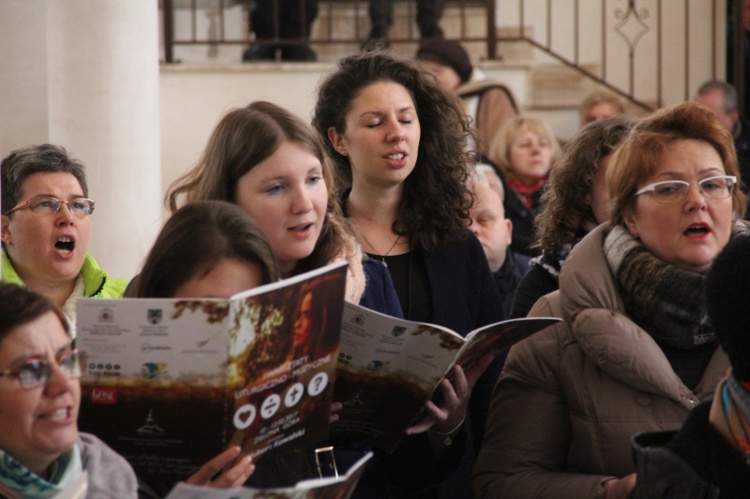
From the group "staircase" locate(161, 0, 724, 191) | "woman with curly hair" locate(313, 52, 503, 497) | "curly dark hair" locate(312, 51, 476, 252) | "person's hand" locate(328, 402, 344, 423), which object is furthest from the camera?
"staircase" locate(161, 0, 724, 191)

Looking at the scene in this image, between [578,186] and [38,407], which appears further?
[578,186]

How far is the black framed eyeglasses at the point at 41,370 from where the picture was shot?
1600mm

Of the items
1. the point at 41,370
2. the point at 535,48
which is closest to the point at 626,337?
the point at 41,370

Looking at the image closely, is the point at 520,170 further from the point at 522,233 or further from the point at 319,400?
the point at 319,400

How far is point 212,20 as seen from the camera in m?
9.20

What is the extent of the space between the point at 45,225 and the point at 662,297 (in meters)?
1.63

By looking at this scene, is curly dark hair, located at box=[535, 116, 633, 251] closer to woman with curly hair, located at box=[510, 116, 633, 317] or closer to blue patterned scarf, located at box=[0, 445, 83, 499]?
woman with curly hair, located at box=[510, 116, 633, 317]

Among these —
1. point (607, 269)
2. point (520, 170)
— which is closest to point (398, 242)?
point (607, 269)

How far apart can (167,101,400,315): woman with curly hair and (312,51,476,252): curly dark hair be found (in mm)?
582

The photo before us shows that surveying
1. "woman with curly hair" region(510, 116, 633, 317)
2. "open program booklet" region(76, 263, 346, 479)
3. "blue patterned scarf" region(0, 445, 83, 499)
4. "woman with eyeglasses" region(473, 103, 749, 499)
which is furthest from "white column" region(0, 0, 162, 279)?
"blue patterned scarf" region(0, 445, 83, 499)

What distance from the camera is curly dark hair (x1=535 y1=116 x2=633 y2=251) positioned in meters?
3.28

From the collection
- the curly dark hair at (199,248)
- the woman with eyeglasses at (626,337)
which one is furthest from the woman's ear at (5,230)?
the woman with eyeglasses at (626,337)

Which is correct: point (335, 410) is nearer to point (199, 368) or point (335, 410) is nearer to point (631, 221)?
point (199, 368)

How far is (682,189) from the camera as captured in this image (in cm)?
258
